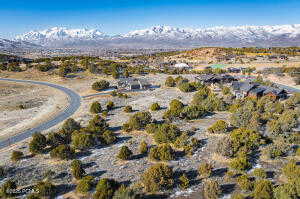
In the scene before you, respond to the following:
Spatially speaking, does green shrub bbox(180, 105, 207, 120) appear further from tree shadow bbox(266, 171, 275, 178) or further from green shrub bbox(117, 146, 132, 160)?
tree shadow bbox(266, 171, 275, 178)

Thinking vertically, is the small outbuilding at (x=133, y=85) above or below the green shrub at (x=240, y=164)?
above

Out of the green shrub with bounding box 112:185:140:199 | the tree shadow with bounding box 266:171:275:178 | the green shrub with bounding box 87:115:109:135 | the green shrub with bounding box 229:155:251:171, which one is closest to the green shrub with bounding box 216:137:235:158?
the green shrub with bounding box 229:155:251:171

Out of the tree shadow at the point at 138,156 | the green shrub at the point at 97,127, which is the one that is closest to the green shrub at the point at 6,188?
the tree shadow at the point at 138,156

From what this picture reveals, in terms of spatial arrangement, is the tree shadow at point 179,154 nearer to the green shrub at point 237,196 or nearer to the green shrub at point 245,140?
the green shrub at point 245,140

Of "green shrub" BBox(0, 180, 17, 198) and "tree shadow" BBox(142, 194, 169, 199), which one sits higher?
"green shrub" BBox(0, 180, 17, 198)

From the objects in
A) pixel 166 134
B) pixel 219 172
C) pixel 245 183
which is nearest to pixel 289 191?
pixel 245 183

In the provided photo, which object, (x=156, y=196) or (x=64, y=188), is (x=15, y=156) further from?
(x=156, y=196)

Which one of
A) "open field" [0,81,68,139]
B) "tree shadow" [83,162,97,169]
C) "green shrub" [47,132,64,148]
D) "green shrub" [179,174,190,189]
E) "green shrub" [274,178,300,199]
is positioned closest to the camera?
"green shrub" [274,178,300,199]
